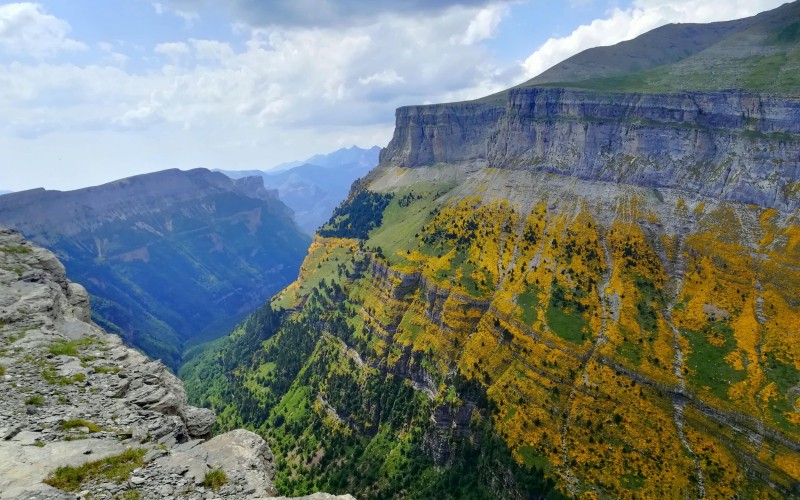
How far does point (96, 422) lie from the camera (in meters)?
34.3

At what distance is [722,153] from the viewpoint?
16050 centimetres

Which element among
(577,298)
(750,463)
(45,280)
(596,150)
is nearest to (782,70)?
(596,150)

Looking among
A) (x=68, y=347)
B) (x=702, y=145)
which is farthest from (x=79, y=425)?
(x=702, y=145)

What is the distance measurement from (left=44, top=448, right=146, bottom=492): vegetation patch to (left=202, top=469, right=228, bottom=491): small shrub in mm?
4578

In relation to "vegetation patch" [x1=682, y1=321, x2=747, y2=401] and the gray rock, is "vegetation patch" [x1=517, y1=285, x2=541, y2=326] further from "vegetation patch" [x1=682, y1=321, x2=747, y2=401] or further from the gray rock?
the gray rock

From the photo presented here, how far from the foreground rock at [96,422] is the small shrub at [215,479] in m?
0.13

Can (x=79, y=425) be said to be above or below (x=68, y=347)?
below

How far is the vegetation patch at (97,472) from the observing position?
26.7 meters

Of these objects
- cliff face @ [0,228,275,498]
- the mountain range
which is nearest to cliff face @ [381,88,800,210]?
the mountain range

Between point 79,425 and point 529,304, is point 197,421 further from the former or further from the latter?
point 529,304

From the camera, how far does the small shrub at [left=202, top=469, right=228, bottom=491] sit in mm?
29141

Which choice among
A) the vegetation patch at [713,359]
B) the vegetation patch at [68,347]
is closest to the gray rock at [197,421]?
the vegetation patch at [68,347]

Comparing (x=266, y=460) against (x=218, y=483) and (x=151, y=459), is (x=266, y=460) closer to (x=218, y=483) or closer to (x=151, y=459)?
(x=218, y=483)

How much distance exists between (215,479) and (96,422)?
12.3m
